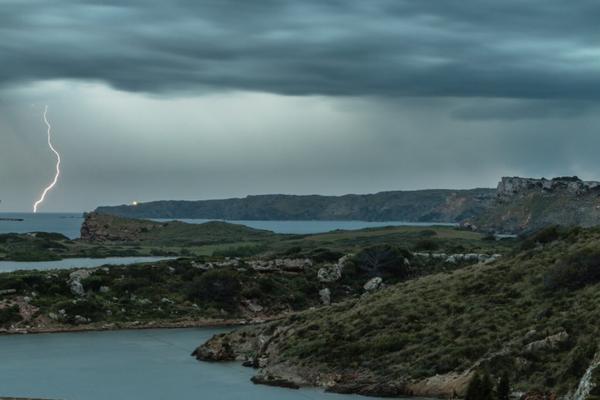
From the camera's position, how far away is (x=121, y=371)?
175 feet

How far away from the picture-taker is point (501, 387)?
108 feet

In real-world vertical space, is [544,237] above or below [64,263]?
above

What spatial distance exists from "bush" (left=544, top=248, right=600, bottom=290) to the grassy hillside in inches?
2.2

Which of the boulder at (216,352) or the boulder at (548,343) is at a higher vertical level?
the boulder at (548,343)

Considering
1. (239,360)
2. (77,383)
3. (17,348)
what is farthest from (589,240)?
(17,348)

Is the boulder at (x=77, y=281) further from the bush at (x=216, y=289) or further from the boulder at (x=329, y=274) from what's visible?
the boulder at (x=329, y=274)

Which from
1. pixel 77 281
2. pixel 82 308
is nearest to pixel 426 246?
pixel 77 281

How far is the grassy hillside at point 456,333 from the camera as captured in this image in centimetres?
3950

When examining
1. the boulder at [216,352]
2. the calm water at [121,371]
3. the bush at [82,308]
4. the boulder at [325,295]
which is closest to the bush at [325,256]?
the boulder at [325,295]

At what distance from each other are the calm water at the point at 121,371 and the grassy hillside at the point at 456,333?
8.48 feet

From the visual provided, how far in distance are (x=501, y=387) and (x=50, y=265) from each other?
110558 mm

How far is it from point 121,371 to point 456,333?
68.6 feet

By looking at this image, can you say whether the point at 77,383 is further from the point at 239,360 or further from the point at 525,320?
the point at 525,320

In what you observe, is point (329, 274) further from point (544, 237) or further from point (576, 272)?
point (576, 272)
